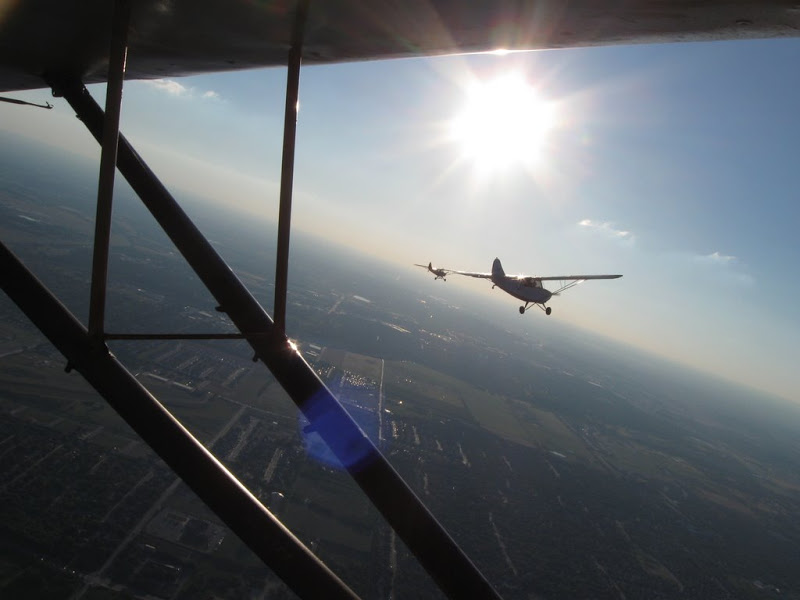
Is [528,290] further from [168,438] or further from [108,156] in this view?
[108,156]

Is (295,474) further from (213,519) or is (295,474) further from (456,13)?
(456,13)

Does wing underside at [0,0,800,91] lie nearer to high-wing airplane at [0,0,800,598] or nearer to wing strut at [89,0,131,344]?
high-wing airplane at [0,0,800,598]

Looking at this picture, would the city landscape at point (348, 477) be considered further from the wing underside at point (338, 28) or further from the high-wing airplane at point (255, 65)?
the wing underside at point (338, 28)

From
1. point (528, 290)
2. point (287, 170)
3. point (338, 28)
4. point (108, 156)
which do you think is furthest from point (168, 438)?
point (528, 290)

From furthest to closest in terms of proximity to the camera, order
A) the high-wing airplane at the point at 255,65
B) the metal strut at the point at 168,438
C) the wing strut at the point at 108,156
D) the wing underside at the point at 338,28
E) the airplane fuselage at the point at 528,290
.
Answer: the airplane fuselage at the point at 528,290 < the metal strut at the point at 168,438 < the wing strut at the point at 108,156 < the high-wing airplane at the point at 255,65 < the wing underside at the point at 338,28

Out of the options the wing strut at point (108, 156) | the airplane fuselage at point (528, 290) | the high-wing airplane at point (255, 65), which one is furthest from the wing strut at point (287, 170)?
the airplane fuselage at point (528, 290)

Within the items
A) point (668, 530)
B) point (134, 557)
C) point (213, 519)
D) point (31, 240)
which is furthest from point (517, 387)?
point (31, 240)

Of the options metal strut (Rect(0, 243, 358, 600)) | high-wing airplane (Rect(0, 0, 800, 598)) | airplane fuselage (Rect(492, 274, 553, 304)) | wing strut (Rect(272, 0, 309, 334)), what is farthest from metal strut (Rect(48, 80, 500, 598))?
airplane fuselage (Rect(492, 274, 553, 304))
